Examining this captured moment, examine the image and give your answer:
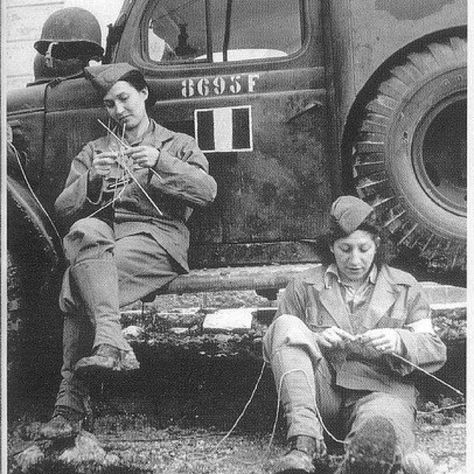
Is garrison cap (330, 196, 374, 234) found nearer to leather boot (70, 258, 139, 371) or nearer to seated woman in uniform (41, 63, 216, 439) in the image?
seated woman in uniform (41, 63, 216, 439)

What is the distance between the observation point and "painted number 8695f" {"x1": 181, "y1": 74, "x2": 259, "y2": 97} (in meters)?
2.44

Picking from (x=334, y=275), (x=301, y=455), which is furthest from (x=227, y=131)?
(x=301, y=455)

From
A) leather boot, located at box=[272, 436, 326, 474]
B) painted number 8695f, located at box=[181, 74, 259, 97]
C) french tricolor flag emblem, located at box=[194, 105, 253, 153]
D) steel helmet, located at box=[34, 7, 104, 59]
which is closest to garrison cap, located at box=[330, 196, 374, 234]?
french tricolor flag emblem, located at box=[194, 105, 253, 153]

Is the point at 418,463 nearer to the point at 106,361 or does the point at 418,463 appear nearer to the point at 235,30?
the point at 106,361

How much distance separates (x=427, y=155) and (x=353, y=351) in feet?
1.68

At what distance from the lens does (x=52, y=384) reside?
7.86ft

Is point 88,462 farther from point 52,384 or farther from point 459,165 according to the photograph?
point 459,165

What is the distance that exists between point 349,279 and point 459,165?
39cm

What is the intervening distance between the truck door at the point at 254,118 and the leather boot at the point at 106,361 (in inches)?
12.0

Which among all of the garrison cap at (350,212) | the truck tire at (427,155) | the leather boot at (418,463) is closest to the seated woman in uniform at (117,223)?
the garrison cap at (350,212)

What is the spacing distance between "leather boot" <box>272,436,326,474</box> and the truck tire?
1.71 ft

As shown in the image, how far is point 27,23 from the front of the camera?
8.21 ft

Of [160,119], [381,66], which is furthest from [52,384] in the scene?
[381,66]

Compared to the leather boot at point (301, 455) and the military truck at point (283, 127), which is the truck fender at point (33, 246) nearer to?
the military truck at point (283, 127)
